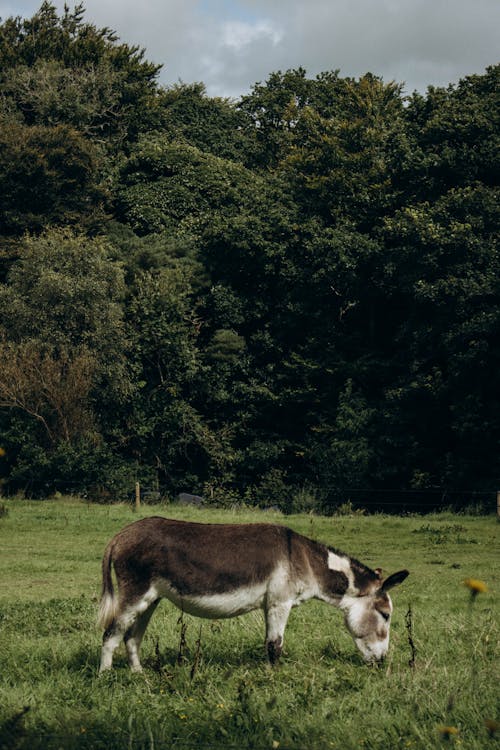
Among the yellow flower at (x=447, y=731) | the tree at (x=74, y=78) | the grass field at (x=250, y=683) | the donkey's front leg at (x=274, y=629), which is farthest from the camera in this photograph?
the tree at (x=74, y=78)

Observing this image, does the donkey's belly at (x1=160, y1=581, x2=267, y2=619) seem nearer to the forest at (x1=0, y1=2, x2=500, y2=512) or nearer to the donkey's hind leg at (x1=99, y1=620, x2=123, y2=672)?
the donkey's hind leg at (x1=99, y1=620, x2=123, y2=672)

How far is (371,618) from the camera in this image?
8852 millimetres

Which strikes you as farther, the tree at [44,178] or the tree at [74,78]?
the tree at [74,78]

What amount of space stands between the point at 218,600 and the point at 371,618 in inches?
58.7

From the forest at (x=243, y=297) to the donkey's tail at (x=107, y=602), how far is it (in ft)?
79.4

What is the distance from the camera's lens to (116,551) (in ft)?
28.4

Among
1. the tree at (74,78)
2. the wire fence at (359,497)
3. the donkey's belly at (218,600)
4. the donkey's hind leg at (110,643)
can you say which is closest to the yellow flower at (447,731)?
the donkey's belly at (218,600)

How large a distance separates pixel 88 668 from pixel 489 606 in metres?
A: 6.97

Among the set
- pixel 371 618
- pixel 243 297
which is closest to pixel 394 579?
pixel 371 618

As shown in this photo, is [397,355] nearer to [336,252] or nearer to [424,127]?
[336,252]

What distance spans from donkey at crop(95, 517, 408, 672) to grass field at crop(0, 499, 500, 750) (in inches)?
13.6

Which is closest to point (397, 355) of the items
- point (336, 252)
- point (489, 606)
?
point (336, 252)

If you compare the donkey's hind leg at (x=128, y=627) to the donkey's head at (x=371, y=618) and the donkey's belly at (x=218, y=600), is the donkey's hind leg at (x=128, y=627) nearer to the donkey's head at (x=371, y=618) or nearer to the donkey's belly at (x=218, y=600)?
the donkey's belly at (x=218, y=600)

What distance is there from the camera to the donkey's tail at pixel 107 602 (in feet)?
27.8
